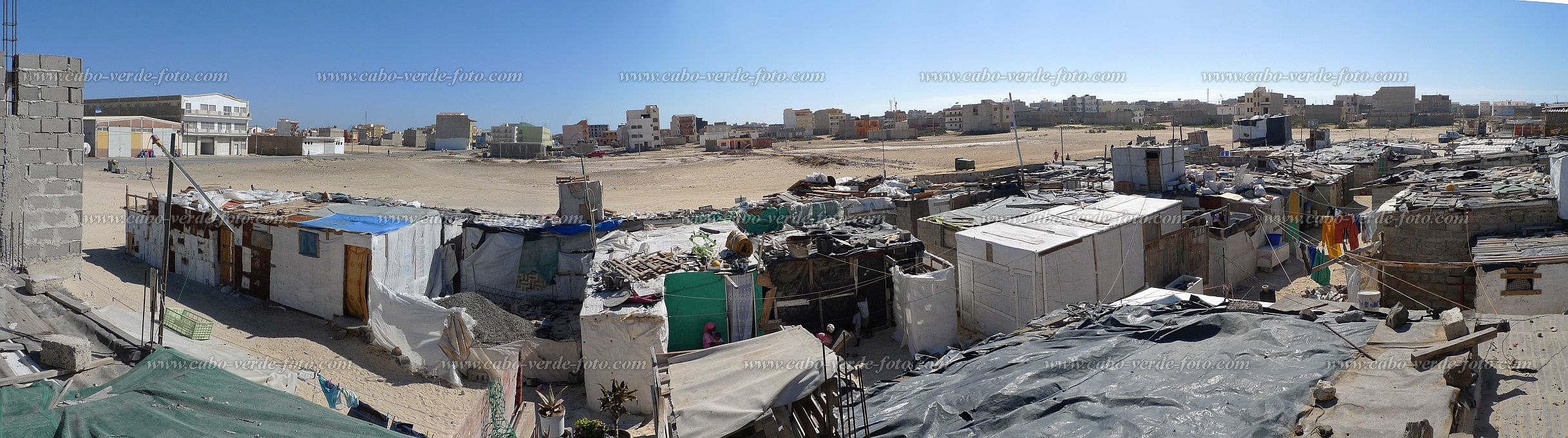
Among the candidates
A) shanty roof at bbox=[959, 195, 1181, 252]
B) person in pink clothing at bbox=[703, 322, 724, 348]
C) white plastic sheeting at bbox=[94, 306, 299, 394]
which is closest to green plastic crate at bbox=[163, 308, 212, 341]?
white plastic sheeting at bbox=[94, 306, 299, 394]

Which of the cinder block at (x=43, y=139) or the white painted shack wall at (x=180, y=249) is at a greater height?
the cinder block at (x=43, y=139)

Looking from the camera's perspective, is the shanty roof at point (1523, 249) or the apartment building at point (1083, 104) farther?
the apartment building at point (1083, 104)

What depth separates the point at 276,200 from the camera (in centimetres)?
1675

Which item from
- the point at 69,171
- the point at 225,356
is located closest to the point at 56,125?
the point at 69,171

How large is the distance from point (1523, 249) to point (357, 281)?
51.6ft

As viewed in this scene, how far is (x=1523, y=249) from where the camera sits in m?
9.25

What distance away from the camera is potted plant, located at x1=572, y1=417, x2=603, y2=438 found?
30.9ft

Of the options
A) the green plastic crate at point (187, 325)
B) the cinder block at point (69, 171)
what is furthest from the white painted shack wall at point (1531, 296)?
the cinder block at point (69, 171)

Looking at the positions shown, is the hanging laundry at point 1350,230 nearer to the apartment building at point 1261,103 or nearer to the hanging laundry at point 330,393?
the hanging laundry at point 330,393

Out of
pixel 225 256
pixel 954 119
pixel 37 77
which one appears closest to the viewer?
pixel 37 77

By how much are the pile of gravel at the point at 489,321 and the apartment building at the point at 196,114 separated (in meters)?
45.9

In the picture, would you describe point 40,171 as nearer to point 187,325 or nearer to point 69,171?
point 69,171

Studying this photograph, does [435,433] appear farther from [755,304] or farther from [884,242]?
[884,242]

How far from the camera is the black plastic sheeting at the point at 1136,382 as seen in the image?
4734 millimetres
